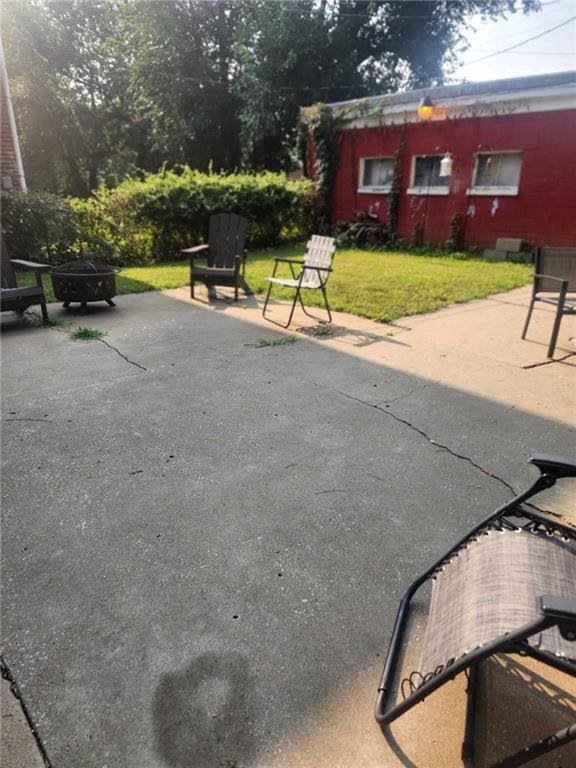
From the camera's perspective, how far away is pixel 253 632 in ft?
5.21

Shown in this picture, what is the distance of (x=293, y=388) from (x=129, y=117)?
907 inches

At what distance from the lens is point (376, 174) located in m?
12.9

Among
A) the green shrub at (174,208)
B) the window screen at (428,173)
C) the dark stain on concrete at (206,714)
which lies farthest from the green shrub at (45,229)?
the dark stain on concrete at (206,714)

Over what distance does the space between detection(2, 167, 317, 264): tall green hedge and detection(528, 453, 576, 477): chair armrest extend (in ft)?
28.0

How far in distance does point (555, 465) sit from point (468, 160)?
11.2m

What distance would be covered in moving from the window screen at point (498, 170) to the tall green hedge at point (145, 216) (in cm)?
427

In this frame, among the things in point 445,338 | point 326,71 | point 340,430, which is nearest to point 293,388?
point 340,430

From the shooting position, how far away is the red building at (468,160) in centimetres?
955

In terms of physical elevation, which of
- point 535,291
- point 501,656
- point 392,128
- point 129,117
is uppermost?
point 129,117

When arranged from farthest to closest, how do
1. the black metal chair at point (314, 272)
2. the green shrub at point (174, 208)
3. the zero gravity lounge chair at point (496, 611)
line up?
the green shrub at point (174, 208) → the black metal chair at point (314, 272) → the zero gravity lounge chair at point (496, 611)

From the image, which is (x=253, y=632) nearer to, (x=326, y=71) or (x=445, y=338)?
(x=445, y=338)

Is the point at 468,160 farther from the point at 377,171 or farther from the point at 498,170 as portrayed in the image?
the point at 377,171

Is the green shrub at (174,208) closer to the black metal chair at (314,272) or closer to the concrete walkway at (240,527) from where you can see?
the black metal chair at (314,272)

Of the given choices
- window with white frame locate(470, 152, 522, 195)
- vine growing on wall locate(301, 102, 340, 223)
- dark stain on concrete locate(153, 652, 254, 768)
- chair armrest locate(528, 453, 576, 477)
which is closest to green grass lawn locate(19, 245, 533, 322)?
window with white frame locate(470, 152, 522, 195)
